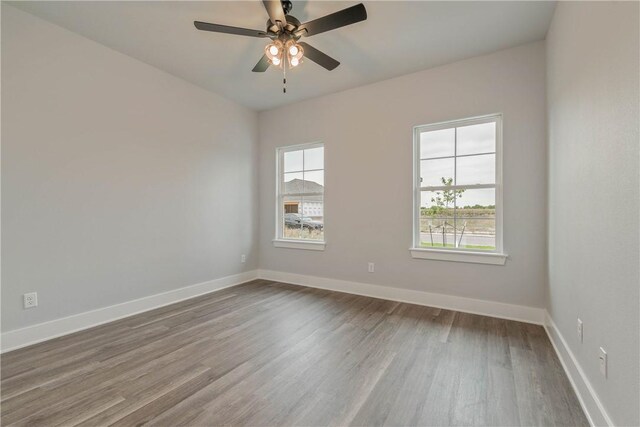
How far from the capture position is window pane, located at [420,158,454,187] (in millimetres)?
3299

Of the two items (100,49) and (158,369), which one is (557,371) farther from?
(100,49)

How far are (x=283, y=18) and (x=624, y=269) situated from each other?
2409mm

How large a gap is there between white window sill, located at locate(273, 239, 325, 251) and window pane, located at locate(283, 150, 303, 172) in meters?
1.17

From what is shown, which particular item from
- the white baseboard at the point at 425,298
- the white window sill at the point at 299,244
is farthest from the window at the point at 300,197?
the white baseboard at the point at 425,298

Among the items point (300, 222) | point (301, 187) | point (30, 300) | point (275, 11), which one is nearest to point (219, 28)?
point (275, 11)

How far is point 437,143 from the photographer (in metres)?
3.37

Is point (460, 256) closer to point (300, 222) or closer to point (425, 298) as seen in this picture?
point (425, 298)

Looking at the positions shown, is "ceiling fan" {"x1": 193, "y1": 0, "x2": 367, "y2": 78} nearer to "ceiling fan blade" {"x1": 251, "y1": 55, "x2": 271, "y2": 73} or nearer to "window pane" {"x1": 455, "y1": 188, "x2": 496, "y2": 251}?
"ceiling fan blade" {"x1": 251, "y1": 55, "x2": 271, "y2": 73}

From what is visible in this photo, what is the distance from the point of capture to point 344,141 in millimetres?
3924

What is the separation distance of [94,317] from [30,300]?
544mm

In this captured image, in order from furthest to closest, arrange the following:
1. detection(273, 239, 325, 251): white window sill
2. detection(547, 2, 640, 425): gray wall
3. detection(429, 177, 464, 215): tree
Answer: detection(273, 239, 325, 251): white window sill < detection(429, 177, 464, 215): tree < detection(547, 2, 640, 425): gray wall

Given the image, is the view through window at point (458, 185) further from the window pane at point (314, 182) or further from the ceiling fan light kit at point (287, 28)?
the ceiling fan light kit at point (287, 28)

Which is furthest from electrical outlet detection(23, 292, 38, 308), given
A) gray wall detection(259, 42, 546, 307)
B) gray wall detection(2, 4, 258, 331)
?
gray wall detection(259, 42, 546, 307)

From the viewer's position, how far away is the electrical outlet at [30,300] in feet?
7.80
